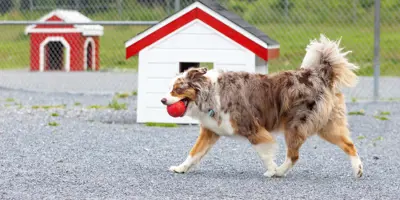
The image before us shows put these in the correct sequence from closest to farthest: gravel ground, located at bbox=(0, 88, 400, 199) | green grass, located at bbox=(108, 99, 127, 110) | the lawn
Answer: gravel ground, located at bbox=(0, 88, 400, 199) < green grass, located at bbox=(108, 99, 127, 110) < the lawn

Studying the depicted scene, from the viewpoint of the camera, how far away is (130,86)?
596 inches

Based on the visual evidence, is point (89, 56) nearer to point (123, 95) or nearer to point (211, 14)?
point (123, 95)

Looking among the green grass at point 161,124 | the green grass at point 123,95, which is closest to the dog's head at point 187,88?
the green grass at point 161,124

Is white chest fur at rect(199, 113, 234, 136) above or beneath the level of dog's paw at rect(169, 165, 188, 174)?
above

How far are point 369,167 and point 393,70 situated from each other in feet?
29.1

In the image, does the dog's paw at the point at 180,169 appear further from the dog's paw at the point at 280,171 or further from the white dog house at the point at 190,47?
the white dog house at the point at 190,47

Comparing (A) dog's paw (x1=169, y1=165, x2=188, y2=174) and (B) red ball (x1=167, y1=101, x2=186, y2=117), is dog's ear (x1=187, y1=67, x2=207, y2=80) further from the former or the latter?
(A) dog's paw (x1=169, y1=165, x2=188, y2=174)

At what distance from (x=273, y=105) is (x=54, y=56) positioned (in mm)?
11005

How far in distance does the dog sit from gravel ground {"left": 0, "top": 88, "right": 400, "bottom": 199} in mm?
256

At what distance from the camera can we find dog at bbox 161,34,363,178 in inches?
275

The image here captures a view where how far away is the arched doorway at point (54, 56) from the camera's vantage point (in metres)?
17.0

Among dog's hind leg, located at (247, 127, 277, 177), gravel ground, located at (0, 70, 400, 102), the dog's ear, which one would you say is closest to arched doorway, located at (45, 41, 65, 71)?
gravel ground, located at (0, 70, 400, 102)

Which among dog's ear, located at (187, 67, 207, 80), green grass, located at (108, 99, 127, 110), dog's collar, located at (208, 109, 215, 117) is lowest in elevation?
green grass, located at (108, 99, 127, 110)

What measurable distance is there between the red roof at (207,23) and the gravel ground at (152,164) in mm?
979
